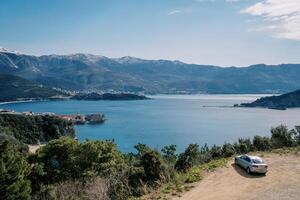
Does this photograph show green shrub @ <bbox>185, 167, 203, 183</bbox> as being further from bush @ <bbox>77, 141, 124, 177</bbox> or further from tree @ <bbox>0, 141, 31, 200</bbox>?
bush @ <bbox>77, 141, 124, 177</bbox>

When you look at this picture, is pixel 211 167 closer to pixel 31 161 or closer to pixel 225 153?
pixel 225 153

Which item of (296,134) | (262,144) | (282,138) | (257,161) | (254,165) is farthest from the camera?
(296,134)

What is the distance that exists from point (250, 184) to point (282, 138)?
1080 cm

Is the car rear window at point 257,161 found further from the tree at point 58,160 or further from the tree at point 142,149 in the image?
the tree at point 58,160

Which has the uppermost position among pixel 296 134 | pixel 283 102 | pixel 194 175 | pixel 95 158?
pixel 296 134

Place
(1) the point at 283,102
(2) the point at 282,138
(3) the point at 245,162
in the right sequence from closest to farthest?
1. (3) the point at 245,162
2. (2) the point at 282,138
3. (1) the point at 283,102

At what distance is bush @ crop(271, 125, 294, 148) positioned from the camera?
78.1 feet

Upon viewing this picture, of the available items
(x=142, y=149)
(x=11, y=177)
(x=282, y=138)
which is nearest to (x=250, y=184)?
(x=142, y=149)

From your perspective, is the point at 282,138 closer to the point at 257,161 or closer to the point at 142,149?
the point at 257,161

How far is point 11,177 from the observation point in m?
19.7

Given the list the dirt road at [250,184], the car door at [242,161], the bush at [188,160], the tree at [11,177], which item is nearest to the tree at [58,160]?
the tree at [11,177]

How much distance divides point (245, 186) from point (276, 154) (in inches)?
240

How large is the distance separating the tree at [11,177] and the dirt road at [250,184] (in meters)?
9.28

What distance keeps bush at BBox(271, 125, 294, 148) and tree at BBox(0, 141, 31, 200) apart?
1426 centimetres
